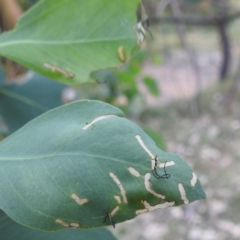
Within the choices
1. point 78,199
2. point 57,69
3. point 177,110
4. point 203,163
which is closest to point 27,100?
point 57,69

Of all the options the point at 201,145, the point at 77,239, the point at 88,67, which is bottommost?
the point at 201,145

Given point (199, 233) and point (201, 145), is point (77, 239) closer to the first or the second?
→ point (199, 233)

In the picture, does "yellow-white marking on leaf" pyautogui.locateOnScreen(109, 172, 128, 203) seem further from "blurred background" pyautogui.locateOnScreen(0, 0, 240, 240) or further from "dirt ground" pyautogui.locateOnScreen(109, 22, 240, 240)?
"dirt ground" pyautogui.locateOnScreen(109, 22, 240, 240)

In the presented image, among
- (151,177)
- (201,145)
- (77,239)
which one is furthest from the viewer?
(201,145)

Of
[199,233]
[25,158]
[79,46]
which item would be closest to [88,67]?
[79,46]

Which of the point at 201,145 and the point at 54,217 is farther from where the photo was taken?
the point at 201,145

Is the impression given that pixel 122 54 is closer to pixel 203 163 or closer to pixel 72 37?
pixel 72 37

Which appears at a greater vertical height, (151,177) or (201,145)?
(151,177)

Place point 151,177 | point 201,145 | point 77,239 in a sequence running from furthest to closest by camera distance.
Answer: point 201,145 < point 77,239 < point 151,177
